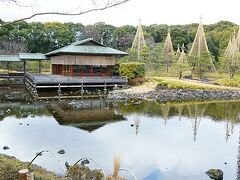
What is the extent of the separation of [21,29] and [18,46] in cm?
399

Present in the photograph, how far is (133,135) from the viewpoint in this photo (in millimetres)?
15414

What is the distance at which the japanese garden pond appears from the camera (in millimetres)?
11406

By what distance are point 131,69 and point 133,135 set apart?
16121 millimetres

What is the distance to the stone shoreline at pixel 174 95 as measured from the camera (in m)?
26.1

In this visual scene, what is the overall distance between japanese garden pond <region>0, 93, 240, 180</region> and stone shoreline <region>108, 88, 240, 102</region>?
2.14m

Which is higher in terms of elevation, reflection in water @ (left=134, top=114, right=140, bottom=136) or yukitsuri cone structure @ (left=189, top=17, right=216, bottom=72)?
yukitsuri cone structure @ (left=189, top=17, right=216, bottom=72)

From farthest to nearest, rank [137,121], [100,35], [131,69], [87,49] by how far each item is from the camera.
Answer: [100,35] → [131,69] → [87,49] → [137,121]

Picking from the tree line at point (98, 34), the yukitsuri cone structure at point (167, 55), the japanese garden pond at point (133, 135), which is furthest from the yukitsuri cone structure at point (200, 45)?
the japanese garden pond at point (133, 135)

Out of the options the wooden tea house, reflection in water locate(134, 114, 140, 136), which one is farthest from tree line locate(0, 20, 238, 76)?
reflection in water locate(134, 114, 140, 136)

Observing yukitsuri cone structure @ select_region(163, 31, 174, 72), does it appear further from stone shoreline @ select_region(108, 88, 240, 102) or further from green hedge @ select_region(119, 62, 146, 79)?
stone shoreline @ select_region(108, 88, 240, 102)

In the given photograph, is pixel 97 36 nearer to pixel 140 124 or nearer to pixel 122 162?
pixel 140 124

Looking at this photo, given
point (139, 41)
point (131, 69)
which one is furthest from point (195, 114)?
point (139, 41)

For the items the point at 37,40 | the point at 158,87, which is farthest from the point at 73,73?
the point at 37,40

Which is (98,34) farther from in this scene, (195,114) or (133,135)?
(133,135)
